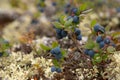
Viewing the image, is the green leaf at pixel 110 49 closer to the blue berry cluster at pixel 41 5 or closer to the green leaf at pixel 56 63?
the green leaf at pixel 56 63

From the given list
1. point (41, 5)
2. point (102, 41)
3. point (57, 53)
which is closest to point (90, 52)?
point (102, 41)

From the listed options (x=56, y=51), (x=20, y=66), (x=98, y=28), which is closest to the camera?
(x=56, y=51)

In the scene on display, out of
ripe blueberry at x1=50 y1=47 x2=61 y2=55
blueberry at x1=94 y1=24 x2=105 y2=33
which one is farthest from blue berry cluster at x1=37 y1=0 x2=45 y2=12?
ripe blueberry at x1=50 y1=47 x2=61 y2=55

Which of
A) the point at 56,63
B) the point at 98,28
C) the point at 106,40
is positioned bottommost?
the point at 56,63

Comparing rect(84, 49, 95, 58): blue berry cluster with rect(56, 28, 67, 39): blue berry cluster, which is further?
rect(56, 28, 67, 39): blue berry cluster

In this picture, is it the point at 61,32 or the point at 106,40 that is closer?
the point at 106,40

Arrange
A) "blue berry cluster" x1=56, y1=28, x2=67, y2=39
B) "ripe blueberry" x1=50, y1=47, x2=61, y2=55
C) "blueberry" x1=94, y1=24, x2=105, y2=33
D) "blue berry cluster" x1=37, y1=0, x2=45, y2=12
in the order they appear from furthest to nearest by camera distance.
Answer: "blue berry cluster" x1=37, y1=0, x2=45, y2=12
"blue berry cluster" x1=56, y1=28, x2=67, y2=39
"blueberry" x1=94, y1=24, x2=105, y2=33
"ripe blueberry" x1=50, y1=47, x2=61, y2=55

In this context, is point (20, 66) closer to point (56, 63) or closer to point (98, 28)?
point (56, 63)

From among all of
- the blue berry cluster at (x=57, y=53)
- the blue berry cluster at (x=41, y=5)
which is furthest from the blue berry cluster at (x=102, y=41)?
the blue berry cluster at (x=41, y=5)

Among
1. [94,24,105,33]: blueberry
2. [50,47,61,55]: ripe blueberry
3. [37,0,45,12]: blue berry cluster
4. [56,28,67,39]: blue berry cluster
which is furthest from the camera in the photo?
[37,0,45,12]: blue berry cluster

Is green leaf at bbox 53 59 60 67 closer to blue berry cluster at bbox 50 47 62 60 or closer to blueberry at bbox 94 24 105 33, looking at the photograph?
blue berry cluster at bbox 50 47 62 60

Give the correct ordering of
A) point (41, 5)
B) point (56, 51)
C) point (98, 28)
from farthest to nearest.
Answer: point (41, 5) → point (98, 28) → point (56, 51)
